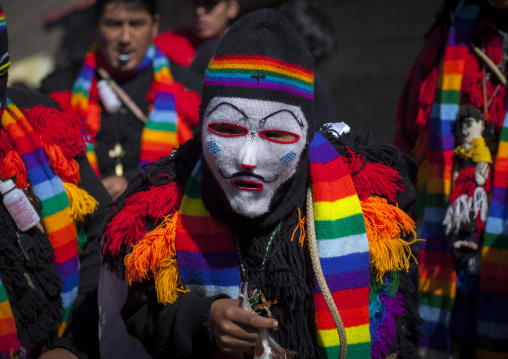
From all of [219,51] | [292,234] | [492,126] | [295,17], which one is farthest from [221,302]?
[295,17]

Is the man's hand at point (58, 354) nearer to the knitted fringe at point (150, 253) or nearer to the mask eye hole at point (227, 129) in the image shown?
the knitted fringe at point (150, 253)

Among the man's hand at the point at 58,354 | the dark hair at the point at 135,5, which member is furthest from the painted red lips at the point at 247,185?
the dark hair at the point at 135,5

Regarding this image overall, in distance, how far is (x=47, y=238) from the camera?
2.08 meters

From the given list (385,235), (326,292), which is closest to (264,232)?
(326,292)

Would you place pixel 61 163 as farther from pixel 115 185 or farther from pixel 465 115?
pixel 465 115

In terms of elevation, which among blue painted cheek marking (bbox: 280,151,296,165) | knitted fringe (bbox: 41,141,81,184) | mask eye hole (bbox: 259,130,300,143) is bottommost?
knitted fringe (bbox: 41,141,81,184)

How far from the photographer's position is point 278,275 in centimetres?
175

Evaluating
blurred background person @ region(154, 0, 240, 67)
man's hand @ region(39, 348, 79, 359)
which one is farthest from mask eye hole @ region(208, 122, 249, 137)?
blurred background person @ region(154, 0, 240, 67)

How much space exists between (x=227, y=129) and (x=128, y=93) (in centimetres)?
163

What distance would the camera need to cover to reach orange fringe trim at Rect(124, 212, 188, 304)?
1.76 m

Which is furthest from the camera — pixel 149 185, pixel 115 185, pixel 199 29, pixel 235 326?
pixel 199 29

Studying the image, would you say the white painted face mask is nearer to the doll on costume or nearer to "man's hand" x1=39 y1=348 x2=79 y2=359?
"man's hand" x1=39 y1=348 x2=79 y2=359

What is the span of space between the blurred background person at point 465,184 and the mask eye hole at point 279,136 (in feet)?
3.27

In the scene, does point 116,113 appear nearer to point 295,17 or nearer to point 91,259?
point 91,259
